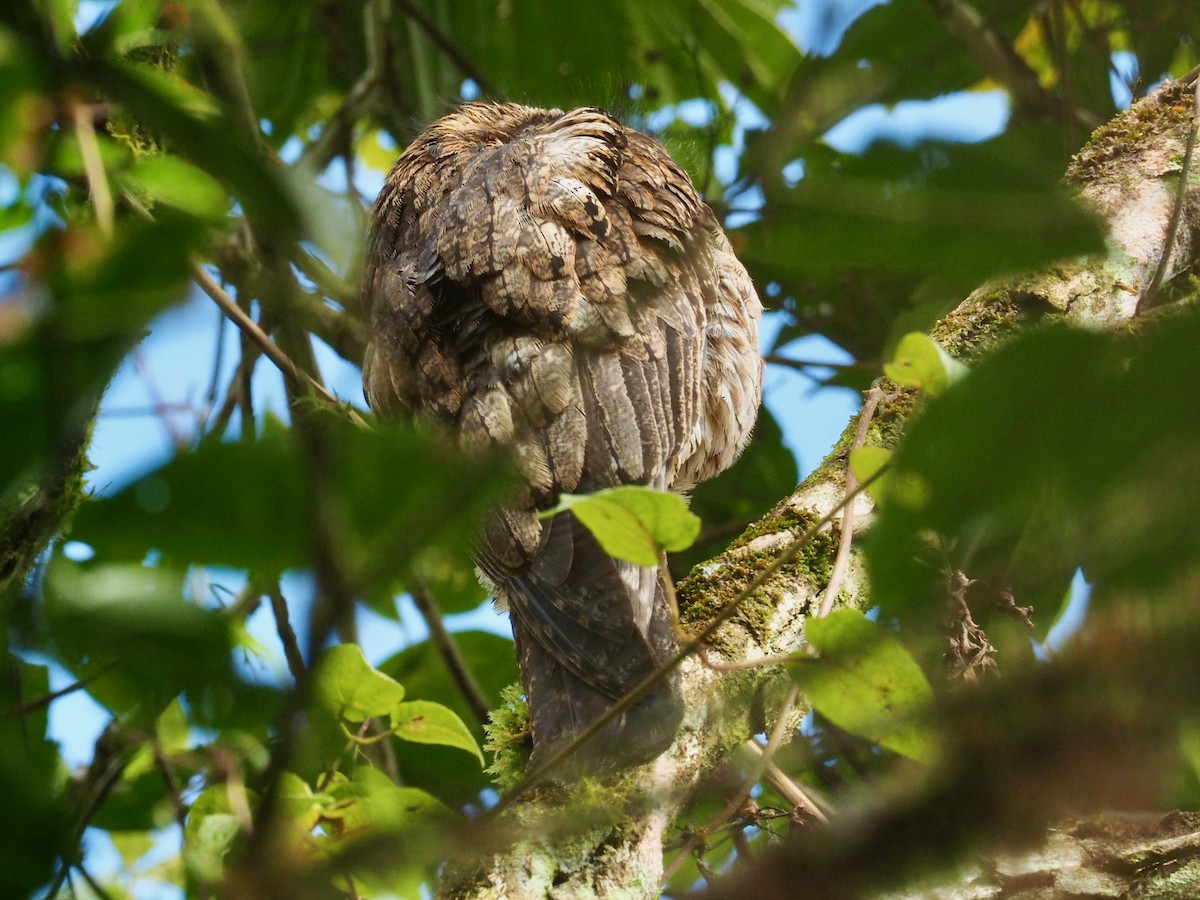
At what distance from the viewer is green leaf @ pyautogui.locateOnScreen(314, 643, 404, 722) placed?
1942 mm

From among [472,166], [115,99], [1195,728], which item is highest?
[472,166]

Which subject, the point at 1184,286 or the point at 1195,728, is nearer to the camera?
the point at 1195,728

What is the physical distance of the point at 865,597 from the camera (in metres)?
1.30

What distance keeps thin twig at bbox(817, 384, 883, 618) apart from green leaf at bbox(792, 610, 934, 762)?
76cm

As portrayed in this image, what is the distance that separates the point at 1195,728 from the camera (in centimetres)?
51

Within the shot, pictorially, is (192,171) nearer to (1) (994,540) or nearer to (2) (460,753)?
(1) (994,540)

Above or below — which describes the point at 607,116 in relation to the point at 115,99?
above

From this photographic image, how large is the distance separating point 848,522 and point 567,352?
921 millimetres

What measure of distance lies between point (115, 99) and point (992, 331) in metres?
2.76

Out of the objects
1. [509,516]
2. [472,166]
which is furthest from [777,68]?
[509,516]

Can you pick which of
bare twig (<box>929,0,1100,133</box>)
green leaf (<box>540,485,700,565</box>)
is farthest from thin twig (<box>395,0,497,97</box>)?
green leaf (<box>540,485,700,565</box>)

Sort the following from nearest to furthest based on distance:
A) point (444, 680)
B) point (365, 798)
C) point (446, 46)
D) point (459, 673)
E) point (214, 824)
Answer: point (214, 824) < point (365, 798) < point (459, 673) < point (444, 680) < point (446, 46)

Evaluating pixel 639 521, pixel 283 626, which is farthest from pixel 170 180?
pixel 283 626

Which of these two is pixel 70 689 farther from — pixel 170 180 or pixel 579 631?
pixel 579 631
